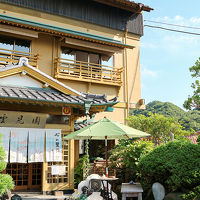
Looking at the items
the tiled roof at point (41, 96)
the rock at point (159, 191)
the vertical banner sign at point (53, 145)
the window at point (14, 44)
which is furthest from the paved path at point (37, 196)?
the window at point (14, 44)

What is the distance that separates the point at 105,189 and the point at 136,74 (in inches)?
478

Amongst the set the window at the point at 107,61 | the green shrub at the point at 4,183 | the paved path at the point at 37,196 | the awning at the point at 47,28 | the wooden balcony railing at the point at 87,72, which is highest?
the awning at the point at 47,28

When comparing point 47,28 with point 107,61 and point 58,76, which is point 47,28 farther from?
point 107,61

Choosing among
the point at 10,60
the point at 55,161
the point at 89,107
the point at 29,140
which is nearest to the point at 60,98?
the point at 89,107

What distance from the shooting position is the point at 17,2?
1508 cm

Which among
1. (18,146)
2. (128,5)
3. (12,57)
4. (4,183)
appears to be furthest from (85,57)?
(4,183)

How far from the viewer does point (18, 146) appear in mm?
8672

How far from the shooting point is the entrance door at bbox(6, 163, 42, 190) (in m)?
10.2

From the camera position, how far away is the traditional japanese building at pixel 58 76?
888 cm

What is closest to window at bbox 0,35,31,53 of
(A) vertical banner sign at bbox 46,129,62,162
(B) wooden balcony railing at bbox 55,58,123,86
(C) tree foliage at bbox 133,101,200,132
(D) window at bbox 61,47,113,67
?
(B) wooden balcony railing at bbox 55,58,123,86

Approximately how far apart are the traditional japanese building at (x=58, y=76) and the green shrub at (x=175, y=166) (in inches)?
107

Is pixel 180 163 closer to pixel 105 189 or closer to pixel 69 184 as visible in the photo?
pixel 105 189

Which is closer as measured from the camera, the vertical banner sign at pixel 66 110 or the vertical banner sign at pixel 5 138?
the vertical banner sign at pixel 5 138

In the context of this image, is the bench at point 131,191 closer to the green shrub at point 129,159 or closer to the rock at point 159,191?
the rock at point 159,191
